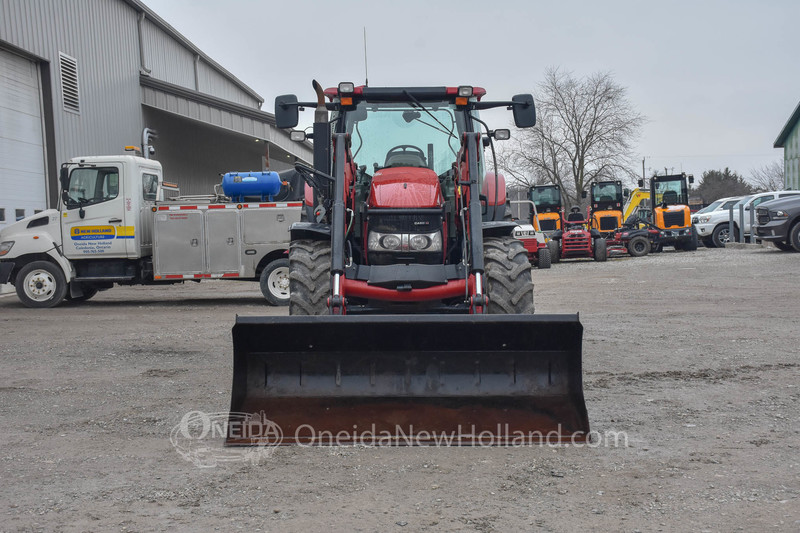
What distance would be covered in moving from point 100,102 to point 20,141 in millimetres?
3918

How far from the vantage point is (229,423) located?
4844mm

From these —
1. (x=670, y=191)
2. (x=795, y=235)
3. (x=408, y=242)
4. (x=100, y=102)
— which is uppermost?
(x=100, y=102)

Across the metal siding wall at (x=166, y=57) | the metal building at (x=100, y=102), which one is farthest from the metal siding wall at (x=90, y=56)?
the metal siding wall at (x=166, y=57)

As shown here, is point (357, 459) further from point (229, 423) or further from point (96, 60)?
point (96, 60)

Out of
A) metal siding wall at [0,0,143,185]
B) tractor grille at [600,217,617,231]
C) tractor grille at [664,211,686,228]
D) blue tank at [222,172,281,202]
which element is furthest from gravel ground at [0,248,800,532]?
tractor grille at [600,217,617,231]

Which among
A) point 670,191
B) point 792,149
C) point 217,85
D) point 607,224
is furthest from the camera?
point 792,149

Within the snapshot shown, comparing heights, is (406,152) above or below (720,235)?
above

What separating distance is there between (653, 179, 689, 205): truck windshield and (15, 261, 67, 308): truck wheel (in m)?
21.0

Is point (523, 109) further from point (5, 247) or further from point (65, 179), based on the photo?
point (5, 247)

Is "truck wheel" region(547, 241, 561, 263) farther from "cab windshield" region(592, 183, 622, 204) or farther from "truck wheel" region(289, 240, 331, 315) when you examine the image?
"truck wheel" region(289, 240, 331, 315)

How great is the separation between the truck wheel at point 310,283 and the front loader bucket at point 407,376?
1.26 metres

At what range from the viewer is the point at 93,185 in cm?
1377

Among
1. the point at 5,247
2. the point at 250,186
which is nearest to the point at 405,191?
the point at 250,186

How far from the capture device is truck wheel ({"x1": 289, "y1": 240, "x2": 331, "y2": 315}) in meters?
6.39
